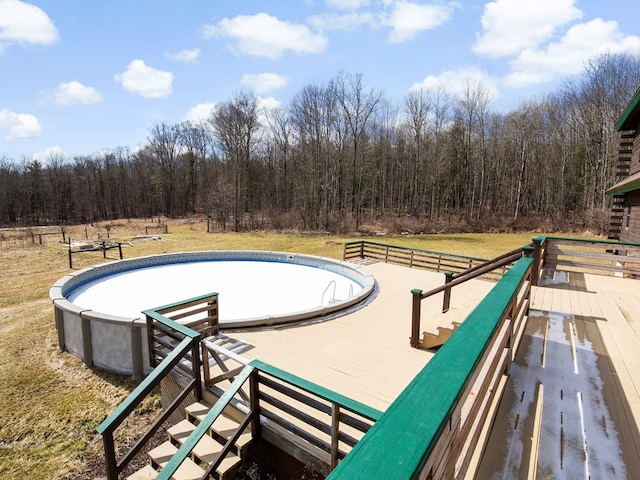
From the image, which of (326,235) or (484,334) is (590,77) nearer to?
(326,235)

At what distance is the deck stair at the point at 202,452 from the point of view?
3365 millimetres

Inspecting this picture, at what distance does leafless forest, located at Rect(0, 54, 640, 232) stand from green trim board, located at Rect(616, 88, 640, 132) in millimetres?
11245

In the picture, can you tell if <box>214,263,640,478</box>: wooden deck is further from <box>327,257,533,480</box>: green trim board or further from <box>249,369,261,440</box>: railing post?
<box>327,257,533,480</box>: green trim board

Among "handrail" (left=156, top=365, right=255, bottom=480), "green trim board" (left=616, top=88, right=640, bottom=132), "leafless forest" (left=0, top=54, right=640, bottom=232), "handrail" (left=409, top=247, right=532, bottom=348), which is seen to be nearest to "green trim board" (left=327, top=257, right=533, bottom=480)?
"handrail" (left=156, top=365, right=255, bottom=480)

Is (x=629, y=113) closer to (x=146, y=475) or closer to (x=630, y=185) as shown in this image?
(x=630, y=185)

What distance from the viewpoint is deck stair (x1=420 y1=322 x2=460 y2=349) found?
5.12 metres

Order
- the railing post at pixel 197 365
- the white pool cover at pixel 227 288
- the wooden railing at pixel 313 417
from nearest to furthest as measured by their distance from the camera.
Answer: the wooden railing at pixel 313 417
the railing post at pixel 197 365
the white pool cover at pixel 227 288

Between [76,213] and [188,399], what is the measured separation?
150ft

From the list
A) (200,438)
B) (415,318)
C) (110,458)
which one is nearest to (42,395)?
(110,458)

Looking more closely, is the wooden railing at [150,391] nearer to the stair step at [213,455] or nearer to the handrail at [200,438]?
the stair step at [213,455]

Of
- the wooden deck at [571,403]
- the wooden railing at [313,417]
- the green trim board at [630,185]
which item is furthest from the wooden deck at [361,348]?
the green trim board at [630,185]

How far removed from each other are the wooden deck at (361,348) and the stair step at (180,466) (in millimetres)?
1461

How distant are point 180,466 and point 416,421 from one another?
3588mm

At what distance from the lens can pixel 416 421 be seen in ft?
2.65
